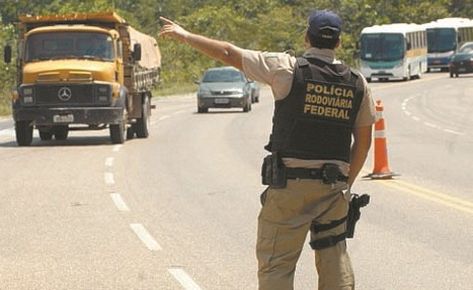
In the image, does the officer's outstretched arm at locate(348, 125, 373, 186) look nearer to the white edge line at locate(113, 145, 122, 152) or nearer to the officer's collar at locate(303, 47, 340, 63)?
the officer's collar at locate(303, 47, 340, 63)

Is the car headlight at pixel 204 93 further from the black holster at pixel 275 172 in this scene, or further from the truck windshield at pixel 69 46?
the black holster at pixel 275 172

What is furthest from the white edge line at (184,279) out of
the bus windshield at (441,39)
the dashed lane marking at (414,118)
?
the bus windshield at (441,39)

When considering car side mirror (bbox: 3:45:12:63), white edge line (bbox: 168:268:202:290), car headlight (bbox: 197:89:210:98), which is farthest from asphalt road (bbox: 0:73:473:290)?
car headlight (bbox: 197:89:210:98)

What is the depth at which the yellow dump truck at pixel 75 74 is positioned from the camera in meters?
25.1

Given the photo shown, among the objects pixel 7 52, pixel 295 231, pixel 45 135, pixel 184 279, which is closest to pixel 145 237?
pixel 184 279

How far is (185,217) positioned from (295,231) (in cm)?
736

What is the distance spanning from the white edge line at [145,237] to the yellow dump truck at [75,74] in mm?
12590

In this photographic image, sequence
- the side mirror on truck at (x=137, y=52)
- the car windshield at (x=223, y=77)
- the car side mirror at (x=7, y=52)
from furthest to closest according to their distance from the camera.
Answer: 1. the car windshield at (x=223, y=77)
2. the car side mirror at (x=7, y=52)
3. the side mirror on truck at (x=137, y=52)

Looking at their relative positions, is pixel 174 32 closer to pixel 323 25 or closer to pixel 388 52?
pixel 323 25

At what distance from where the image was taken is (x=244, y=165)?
20203 millimetres

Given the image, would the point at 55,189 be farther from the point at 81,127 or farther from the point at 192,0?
the point at 192,0

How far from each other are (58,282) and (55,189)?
23.7 feet

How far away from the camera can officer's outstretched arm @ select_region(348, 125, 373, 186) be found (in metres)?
6.37

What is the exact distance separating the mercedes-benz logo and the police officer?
19.3 m
